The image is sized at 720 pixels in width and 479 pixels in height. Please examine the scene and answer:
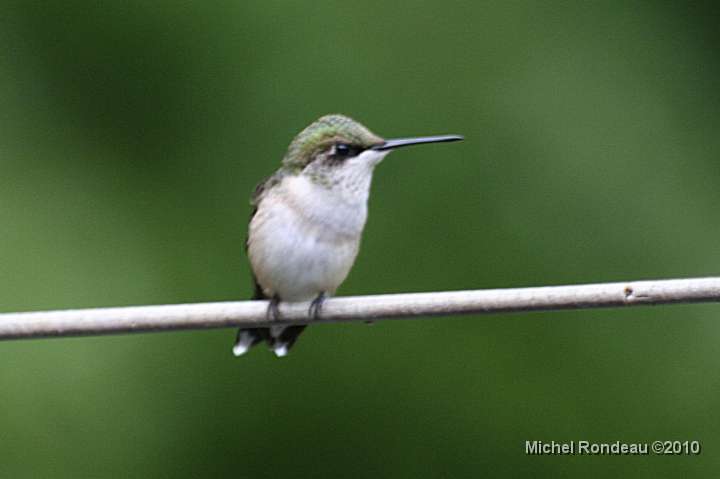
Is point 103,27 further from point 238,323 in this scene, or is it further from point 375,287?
point 238,323

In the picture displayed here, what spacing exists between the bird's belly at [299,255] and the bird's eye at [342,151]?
0.21 m

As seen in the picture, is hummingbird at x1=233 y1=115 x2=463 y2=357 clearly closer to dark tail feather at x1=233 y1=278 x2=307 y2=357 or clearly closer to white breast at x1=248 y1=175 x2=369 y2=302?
white breast at x1=248 y1=175 x2=369 y2=302

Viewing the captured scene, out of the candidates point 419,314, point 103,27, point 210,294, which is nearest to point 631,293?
point 419,314

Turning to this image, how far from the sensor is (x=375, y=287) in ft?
10.7

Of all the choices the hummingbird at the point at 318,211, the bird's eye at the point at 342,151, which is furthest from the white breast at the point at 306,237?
the bird's eye at the point at 342,151

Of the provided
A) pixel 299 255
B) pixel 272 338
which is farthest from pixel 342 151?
pixel 272 338

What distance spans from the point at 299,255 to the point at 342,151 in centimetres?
33

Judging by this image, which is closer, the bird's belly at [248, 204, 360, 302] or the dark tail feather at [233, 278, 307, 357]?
the bird's belly at [248, 204, 360, 302]

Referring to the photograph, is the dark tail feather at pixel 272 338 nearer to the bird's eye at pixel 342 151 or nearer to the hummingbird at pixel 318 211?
the hummingbird at pixel 318 211

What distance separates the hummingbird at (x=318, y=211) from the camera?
7.86ft

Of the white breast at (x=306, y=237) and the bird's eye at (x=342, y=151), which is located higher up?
the bird's eye at (x=342, y=151)

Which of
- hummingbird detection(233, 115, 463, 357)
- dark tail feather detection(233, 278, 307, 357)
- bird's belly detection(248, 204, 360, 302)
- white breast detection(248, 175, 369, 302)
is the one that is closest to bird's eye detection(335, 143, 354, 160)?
hummingbird detection(233, 115, 463, 357)

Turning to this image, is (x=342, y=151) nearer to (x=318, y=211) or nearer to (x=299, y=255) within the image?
(x=318, y=211)

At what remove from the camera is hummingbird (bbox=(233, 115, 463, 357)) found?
2.40 m
